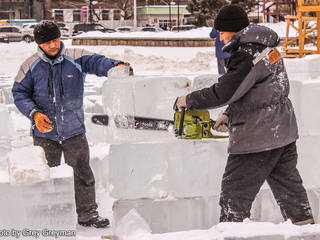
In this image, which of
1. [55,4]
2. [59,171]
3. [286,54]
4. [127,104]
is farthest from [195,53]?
[55,4]

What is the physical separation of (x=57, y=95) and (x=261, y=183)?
1.56 meters

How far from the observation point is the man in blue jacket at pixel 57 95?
11.2 ft

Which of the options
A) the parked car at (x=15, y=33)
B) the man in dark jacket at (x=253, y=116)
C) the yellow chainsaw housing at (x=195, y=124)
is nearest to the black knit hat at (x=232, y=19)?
the man in dark jacket at (x=253, y=116)

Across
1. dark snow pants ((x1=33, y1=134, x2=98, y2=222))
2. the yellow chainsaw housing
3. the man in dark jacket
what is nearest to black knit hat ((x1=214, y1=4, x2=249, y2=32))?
the man in dark jacket

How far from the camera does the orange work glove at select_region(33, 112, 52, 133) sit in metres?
3.30

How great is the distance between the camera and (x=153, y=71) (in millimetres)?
14242

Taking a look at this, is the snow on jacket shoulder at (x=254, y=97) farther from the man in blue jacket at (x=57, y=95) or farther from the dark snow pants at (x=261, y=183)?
the man in blue jacket at (x=57, y=95)

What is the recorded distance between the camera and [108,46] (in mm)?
17703

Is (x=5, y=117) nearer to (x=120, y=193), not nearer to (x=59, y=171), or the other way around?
(x=120, y=193)

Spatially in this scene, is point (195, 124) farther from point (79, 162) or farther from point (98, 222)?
point (98, 222)

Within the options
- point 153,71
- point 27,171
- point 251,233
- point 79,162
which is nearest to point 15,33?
point 153,71

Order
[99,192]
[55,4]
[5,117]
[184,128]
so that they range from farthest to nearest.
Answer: [55,4] → [5,117] → [99,192] → [184,128]

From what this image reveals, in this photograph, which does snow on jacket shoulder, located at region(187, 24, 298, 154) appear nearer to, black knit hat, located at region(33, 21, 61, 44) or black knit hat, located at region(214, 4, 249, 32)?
black knit hat, located at region(214, 4, 249, 32)

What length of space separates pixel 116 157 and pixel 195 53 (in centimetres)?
1247
